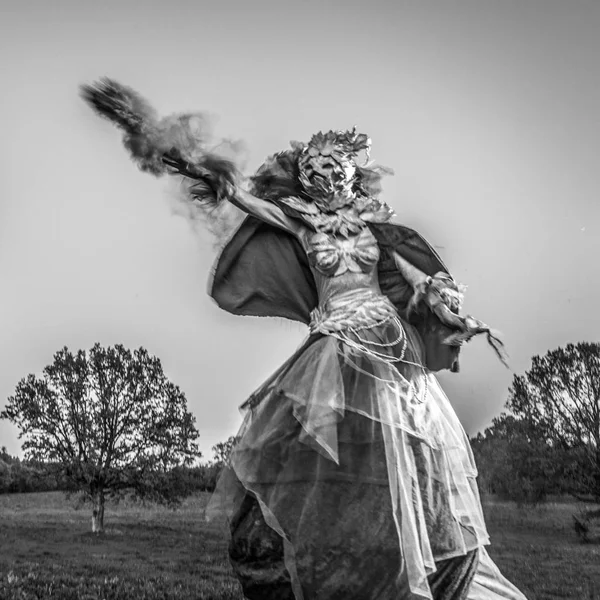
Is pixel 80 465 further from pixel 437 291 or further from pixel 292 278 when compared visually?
pixel 437 291

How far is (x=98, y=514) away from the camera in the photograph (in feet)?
15.7

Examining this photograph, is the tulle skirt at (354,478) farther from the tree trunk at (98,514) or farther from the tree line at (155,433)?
the tree trunk at (98,514)

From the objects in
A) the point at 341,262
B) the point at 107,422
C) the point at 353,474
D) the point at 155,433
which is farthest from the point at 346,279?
the point at 107,422

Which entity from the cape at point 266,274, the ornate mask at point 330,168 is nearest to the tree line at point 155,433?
the cape at point 266,274

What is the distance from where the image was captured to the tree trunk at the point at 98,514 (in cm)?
473

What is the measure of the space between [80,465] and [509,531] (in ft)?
11.0

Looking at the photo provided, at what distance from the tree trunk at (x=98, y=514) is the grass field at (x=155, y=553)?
5cm

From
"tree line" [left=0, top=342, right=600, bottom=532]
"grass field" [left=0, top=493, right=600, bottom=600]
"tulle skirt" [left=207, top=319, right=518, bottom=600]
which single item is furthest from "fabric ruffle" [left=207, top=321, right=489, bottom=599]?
"tree line" [left=0, top=342, right=600, bottom=532]

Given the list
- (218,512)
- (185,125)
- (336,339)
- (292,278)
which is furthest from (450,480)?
(185,125)

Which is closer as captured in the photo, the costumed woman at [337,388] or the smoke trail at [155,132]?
the costumed woman at [337,388]

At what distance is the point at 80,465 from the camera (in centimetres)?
503

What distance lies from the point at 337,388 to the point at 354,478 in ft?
0.95

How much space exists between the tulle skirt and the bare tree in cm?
298

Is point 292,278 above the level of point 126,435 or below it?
above
